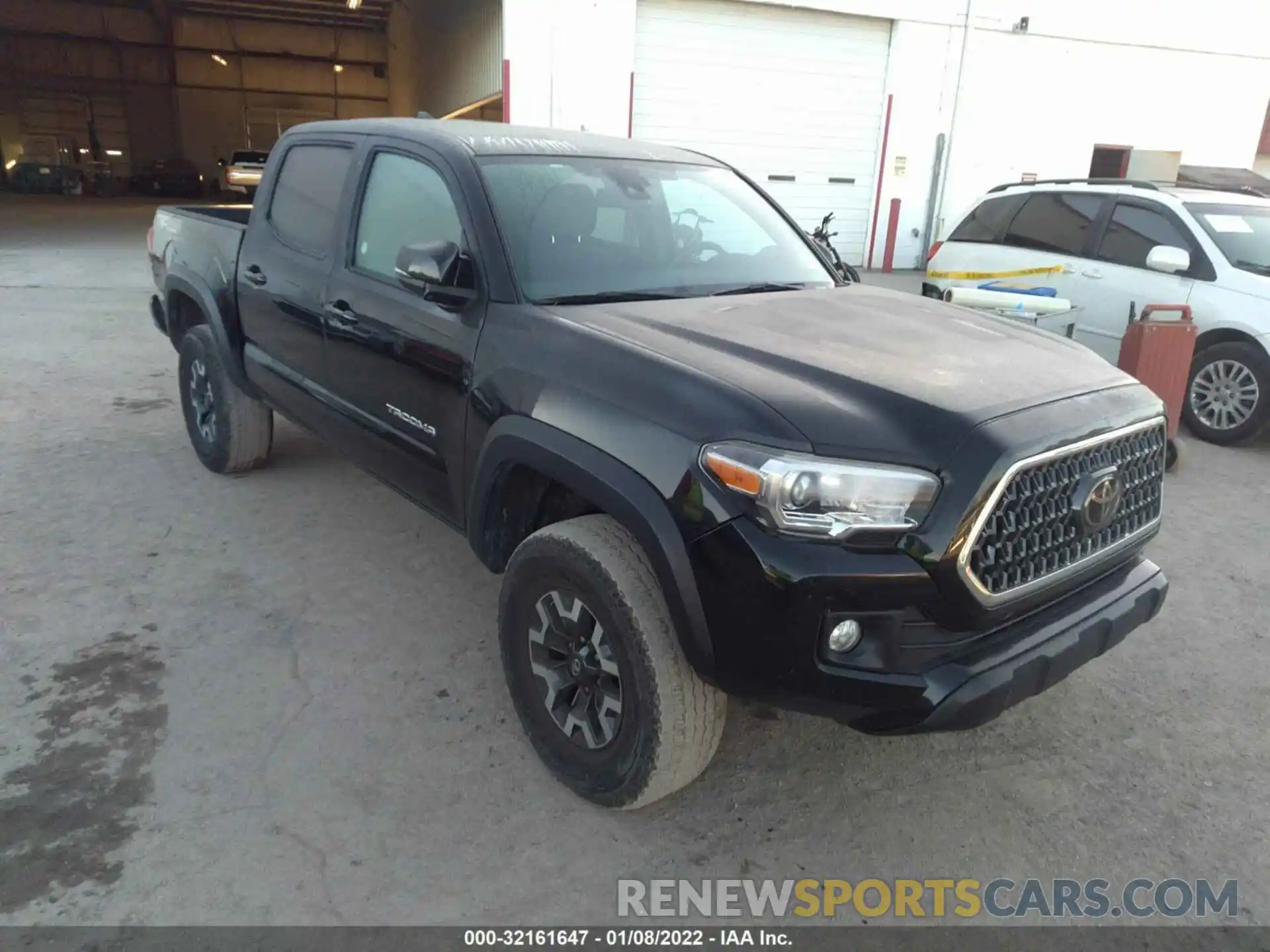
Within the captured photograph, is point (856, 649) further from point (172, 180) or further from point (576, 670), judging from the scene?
point (172, 180)

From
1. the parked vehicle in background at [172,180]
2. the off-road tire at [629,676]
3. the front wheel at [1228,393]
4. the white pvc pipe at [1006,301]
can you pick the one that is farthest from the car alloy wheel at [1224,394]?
the parked vehicle in background at [172,180]

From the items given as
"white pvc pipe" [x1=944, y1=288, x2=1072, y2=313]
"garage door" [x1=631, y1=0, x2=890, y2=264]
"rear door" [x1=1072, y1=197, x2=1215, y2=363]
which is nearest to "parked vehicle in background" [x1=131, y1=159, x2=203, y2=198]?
"garage door" [x1=631, y1=0, x2=890, y2=264]

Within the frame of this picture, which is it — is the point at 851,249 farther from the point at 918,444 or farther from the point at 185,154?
the point at 185,154

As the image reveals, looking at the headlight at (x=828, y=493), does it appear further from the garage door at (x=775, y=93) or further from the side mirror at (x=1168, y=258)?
the garage door at (x=775, y=93)

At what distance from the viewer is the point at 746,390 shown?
230 centimetres

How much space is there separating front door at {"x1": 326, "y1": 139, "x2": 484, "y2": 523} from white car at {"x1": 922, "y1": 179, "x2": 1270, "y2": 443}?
204 inches

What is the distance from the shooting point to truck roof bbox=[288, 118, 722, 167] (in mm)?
3326

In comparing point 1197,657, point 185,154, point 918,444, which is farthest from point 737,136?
point 185,154

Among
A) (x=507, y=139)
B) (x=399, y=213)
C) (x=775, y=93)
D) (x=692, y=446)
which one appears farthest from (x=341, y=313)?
(x=775, y=93)

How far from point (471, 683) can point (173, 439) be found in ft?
11.7

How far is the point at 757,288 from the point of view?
3.42 meters

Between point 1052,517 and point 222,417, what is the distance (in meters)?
4.17

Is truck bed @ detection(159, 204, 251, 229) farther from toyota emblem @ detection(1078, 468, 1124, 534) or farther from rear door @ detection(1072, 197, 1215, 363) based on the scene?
rear door @ detection(1072, 197, 1215, 363)

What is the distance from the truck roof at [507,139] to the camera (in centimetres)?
333
